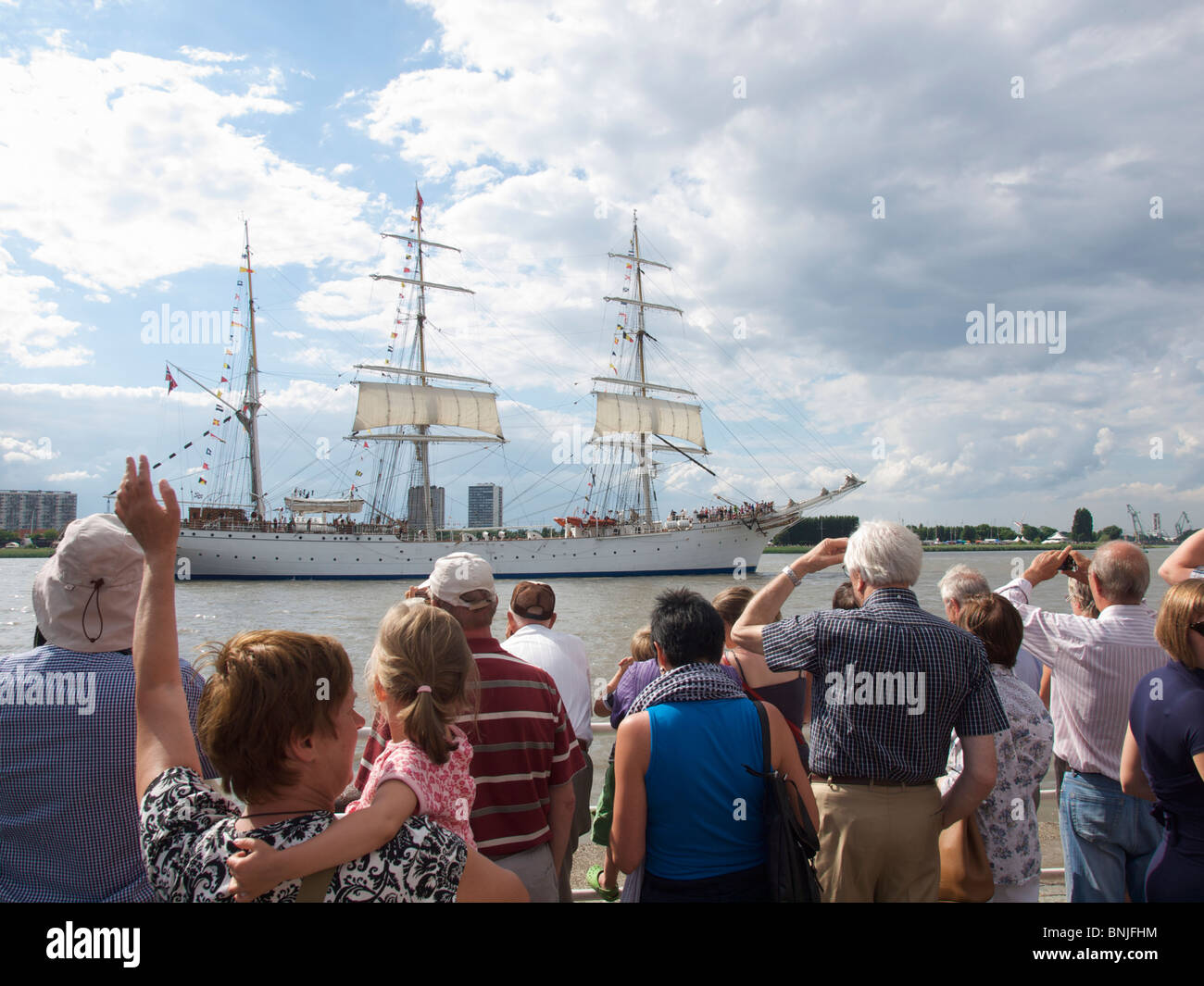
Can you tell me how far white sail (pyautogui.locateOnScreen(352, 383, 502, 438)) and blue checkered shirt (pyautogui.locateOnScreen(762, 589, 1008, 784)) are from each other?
63.0 metres

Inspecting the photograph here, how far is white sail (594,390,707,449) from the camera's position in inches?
2601

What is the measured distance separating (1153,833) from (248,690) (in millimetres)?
3331

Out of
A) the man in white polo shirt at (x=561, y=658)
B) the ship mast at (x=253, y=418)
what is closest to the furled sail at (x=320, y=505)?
the ship mast at (x=253, y=418)

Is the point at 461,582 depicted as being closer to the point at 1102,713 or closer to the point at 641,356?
the point at 1102,713

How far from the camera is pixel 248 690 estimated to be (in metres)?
1.40

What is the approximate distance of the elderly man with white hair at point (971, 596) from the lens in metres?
3.31

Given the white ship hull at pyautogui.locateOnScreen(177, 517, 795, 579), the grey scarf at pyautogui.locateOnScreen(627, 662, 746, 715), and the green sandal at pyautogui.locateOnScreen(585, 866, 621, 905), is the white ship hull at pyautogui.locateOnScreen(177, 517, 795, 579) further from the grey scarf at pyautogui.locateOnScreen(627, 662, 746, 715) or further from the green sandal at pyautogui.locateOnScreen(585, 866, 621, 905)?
the grey scarf at pyautogui.locateOnScreen(627, 662, 746, 715)

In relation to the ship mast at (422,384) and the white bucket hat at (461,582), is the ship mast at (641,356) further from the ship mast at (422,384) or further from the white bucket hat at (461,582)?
the white bucket hat at (461,582)

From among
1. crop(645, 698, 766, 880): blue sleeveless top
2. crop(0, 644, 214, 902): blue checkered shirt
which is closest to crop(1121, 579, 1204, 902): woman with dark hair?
crop(645, 698, 766, 880): blue sleeveless top

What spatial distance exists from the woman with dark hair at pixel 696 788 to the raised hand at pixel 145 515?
130cm

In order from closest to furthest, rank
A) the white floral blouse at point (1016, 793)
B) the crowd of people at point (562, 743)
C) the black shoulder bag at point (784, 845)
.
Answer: the crowd of people at point (562, 743)
the black shoulder bag at point (784, 845)
the white floral blouse at point (1016, 793)
